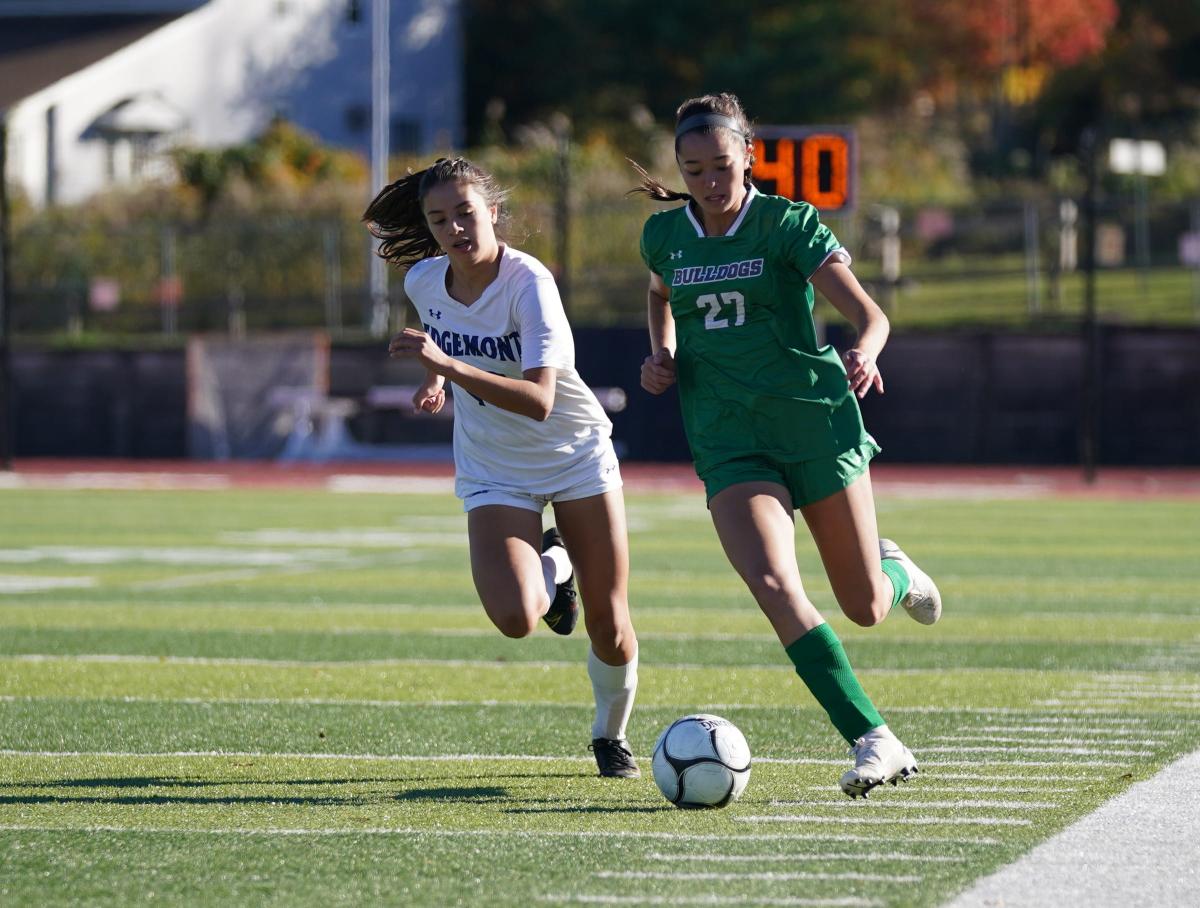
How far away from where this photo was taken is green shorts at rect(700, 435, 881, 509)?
641 centimetres

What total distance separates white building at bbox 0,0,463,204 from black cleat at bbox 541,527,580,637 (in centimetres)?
3665

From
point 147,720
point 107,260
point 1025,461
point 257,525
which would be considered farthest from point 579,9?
point 147,720

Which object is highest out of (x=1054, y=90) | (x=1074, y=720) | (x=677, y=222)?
(x=1054, y=90)

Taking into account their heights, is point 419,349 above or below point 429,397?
above

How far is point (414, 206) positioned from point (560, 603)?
1375 mm

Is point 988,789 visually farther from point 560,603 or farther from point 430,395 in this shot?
point 430,395

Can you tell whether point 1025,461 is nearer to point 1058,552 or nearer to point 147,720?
point 1058,552

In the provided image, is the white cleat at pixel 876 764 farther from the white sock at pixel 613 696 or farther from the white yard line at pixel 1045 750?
the white yard line at pixel 1045 750

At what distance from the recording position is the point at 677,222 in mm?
6621

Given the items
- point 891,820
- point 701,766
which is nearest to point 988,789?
point 891,820

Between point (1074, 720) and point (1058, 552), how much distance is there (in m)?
7.89

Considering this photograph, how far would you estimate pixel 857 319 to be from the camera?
6273mm

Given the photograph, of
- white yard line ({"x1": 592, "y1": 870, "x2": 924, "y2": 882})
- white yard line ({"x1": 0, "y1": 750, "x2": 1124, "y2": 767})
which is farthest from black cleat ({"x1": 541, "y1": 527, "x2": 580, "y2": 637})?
white yard line ({"x1": 592, "y1": 870, "x2": 924, "y2": 882})

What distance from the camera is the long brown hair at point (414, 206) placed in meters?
6.73
